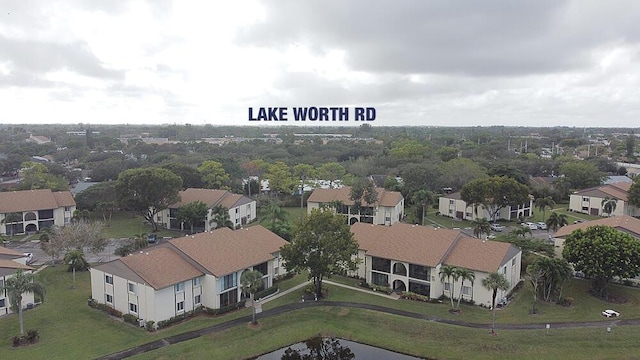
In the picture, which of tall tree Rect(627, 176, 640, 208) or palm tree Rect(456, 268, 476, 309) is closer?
palm tree Rect(456, 268, 476, 309)

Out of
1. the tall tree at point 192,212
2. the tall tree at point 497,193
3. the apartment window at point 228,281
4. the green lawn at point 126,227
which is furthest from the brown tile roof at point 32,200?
the tall tree at point 497,193

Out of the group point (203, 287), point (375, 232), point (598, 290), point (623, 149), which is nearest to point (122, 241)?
point (203, 287)

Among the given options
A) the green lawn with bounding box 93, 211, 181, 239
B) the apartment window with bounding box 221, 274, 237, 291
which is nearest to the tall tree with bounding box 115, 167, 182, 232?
the green lawn with bounding box 93, 211, 181, 239

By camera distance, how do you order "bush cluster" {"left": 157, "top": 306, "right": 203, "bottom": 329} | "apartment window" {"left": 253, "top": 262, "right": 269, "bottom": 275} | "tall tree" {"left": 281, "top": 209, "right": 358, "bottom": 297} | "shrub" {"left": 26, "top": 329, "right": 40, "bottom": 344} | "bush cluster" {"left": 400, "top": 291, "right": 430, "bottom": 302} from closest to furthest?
"shrub" {"left": 26, "top": 329, "right": 40, "bottom": 344}
"bush cluster" {"left": 157, "top": 306, "right": 203, "bottom": 329}
"tall tree" {"left": 281, "top": 209, "right": 358, "bottom": 297}
"bush cluster" {"left": 400, "top": 291, "right": 430, "bottom": 302}
"apartment window" {"left": 253, "top": 262, "right": 269, "bottom": 275}

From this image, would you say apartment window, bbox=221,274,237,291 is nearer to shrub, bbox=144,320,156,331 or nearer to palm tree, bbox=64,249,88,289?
shrub, bbox=144,320,156,331

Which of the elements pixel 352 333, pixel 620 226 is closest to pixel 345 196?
pixel 620 226

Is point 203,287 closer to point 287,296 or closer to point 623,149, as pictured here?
point 287,296
